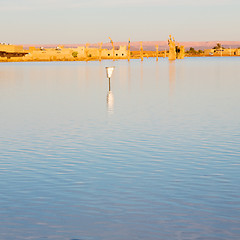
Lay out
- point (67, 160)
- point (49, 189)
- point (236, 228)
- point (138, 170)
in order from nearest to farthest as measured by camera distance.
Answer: point (236, 228), point (49, 189), point (138, 170), point (67, 160)

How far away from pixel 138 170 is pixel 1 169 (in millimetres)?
4955

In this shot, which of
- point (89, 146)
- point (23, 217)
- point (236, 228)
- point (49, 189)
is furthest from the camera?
point (89, 146)

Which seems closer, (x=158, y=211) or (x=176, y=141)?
(x=158, y=211)

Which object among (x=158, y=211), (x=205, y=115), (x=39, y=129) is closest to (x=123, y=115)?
(x=205, y=115)

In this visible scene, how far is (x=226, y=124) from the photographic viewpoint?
3291 cm

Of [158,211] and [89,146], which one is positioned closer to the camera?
[158,211]

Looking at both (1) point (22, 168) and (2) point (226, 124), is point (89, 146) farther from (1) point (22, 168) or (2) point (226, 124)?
(2) point (226, 124)

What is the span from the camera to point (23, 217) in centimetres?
1342

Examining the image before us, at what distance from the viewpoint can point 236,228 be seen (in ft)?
40.3

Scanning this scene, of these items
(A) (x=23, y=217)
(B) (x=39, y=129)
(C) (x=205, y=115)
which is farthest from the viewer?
(C) (x=205, y=115)

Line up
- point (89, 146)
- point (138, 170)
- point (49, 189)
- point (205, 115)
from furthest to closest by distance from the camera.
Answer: point (205, 115) < point (89, 146) < point (138, 170) < point (49, 189)

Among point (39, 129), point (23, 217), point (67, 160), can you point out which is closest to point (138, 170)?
point (67, 160)

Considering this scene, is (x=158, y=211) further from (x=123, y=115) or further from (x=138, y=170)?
(x=123, y=115)

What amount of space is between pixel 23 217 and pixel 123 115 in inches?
1048
